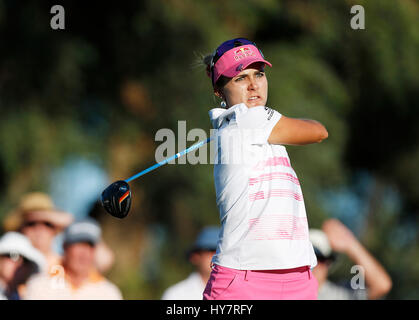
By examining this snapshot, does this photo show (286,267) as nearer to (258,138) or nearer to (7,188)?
(258,138)

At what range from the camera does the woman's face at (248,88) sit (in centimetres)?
370

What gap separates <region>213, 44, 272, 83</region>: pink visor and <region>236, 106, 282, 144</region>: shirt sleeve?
1.09 feet

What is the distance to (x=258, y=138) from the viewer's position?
136 inches

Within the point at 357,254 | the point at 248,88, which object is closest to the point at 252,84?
the point at 248,88

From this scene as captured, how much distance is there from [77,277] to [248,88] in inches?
106

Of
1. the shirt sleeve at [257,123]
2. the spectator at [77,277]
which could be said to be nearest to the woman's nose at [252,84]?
the shirt sleeve at [257,123]

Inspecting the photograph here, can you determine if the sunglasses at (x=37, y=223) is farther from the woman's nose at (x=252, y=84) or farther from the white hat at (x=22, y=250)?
the woman's nose at (x=252, y=84)

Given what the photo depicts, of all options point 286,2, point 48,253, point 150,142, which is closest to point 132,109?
point 150,142

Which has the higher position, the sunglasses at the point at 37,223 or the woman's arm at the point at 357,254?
the sunglasses at the point at 37,223

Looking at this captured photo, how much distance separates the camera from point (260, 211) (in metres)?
3.39

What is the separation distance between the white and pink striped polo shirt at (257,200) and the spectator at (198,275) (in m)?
2.38

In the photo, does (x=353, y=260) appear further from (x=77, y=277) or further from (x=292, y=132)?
(x=292, y=132)

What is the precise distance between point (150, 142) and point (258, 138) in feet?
24.9

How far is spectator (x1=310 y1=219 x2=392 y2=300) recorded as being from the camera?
553 cm
